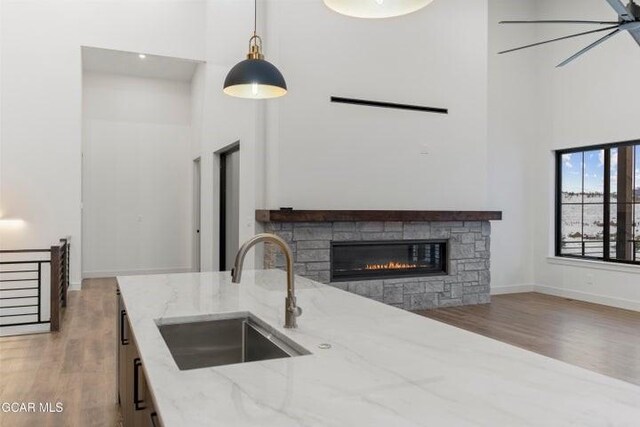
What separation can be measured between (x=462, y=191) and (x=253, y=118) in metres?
2.72

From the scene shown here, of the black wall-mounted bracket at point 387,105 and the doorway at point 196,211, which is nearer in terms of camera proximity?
the black wall-mounted bracket at point 387,105

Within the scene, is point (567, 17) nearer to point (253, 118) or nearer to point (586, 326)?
point (586, 326)

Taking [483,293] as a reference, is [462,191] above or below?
above

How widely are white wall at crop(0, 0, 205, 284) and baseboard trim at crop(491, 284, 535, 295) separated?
5.99 m

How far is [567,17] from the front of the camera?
6.61 metres

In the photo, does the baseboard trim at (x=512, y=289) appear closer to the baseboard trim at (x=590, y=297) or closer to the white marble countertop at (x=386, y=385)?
the baseboard trim at (x=590, y=297)

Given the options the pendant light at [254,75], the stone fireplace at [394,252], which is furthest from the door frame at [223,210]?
the pendant light at [254,75]

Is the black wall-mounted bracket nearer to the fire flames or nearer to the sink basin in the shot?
the fire flames

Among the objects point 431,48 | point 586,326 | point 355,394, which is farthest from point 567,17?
point 355,394

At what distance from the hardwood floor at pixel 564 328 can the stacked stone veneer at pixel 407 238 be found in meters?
0.21

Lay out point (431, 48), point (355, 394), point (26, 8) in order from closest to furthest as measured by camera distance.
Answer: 1. point (355, 394)
2. point (431, 48)
3. point (26, 8)

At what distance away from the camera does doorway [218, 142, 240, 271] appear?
6.27 metres

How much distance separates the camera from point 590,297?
6266 mm

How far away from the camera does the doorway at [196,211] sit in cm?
849
